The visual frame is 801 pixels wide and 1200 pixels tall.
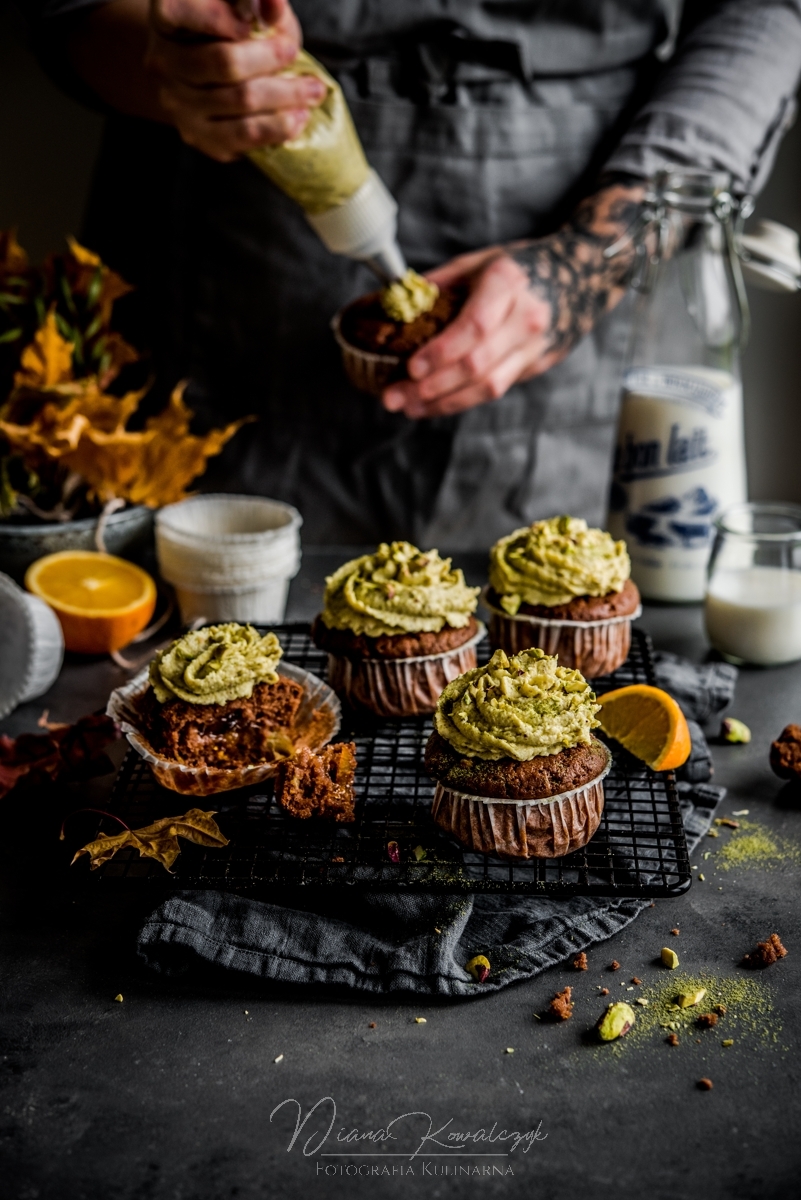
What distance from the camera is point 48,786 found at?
2150mm

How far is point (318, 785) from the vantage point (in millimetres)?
1899

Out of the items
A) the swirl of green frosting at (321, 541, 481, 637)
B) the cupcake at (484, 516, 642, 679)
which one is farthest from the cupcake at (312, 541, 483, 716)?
the cupcake at (484, 516, 642, 679)

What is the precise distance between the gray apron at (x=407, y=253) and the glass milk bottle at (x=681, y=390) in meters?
0.58

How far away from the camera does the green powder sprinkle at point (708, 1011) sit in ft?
5.15

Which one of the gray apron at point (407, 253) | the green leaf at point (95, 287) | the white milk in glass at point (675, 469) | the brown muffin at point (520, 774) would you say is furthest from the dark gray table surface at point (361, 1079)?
the gray apron at point (407, 253)

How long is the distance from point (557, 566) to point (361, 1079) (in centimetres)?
119

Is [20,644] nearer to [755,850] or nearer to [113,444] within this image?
[113,444]

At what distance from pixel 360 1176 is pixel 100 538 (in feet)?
6.10

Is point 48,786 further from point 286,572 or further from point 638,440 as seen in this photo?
point 638,440

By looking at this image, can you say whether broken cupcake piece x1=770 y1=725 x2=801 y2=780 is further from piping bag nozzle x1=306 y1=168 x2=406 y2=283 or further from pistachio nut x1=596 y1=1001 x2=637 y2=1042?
piping bag nozzle x1=306 y1=168 x2=406 y2=283

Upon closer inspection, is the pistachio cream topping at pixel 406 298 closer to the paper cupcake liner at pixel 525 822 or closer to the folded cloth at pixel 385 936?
the paper cupcake liner at pixel 525 822

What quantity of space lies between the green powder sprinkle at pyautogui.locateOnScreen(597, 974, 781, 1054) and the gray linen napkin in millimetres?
137

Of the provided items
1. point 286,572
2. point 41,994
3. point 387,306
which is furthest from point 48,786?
point 387,306

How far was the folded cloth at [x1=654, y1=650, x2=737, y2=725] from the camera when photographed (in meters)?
2.38
